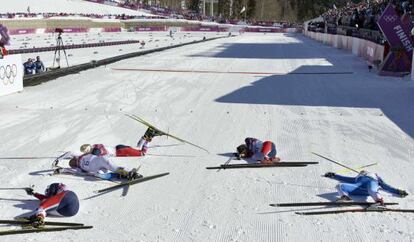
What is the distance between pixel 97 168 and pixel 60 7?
273ft

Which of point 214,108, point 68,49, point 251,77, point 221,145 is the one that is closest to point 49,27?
point 68,49

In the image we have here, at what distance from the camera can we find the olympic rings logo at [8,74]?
551 inches

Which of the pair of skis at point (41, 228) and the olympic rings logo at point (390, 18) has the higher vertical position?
the olympic rings logo at point (390, 18)

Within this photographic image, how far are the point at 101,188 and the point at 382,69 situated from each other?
52.3 feet

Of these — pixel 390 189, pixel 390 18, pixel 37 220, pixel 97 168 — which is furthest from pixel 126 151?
pixel 390 18

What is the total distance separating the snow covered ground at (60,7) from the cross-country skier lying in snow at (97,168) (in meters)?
70.8

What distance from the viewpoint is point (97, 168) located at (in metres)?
6.93

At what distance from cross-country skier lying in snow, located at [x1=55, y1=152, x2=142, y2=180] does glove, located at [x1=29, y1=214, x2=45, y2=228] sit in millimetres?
1558

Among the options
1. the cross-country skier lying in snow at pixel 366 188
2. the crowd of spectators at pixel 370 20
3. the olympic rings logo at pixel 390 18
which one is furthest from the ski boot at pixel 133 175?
the crowd of spectators at pixel 370 20

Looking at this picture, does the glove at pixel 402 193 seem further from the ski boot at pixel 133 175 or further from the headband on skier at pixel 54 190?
the headband on skier at pixel 54 190

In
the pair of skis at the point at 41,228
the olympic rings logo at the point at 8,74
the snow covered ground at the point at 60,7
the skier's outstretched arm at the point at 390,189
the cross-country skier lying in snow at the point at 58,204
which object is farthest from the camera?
the snow covered ground at the point at 60,7

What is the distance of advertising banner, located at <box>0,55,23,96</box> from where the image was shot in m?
14.0

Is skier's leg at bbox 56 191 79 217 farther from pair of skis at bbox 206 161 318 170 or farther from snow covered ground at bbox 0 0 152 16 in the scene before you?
snow covered ground at bbox 0 0 152 16

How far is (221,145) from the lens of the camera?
8.91 meters
